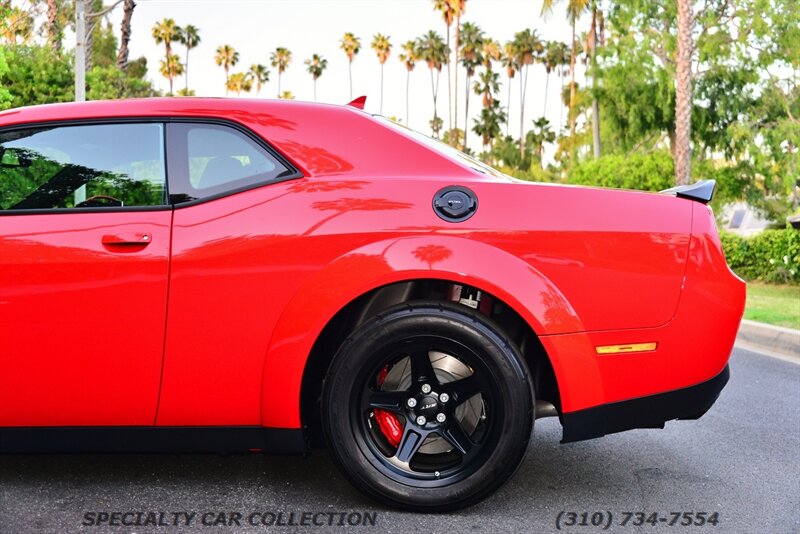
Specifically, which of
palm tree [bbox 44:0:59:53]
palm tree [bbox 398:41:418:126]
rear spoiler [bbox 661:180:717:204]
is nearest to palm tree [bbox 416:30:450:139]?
palm tree [bbox 398:41:418:126]

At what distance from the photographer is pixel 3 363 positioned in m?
3.24

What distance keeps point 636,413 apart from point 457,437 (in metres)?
0.70

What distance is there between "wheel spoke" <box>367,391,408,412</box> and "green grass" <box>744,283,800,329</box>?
779cm

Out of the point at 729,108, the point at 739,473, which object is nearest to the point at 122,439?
the point at 739,473

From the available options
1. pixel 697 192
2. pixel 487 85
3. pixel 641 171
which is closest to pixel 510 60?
pixel 487 85

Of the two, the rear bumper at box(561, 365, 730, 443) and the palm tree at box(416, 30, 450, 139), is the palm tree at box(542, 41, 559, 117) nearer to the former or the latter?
the palm tree at box(416, 30, 450, 139)

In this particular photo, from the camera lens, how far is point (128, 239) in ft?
10.5

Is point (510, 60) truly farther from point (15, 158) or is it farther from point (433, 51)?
point (15, 158)

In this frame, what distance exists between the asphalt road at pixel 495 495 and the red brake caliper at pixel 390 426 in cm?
27

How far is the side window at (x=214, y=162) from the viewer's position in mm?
3324

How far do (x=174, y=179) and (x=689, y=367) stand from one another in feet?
7.00

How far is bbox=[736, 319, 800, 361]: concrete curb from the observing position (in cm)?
872

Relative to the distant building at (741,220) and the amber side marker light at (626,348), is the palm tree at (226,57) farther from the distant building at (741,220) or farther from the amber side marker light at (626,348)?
the amber side marker light at (626,348)

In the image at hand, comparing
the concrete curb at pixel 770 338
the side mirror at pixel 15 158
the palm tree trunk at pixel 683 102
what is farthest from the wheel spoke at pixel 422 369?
the palm tree trunk at pixel 683 102
